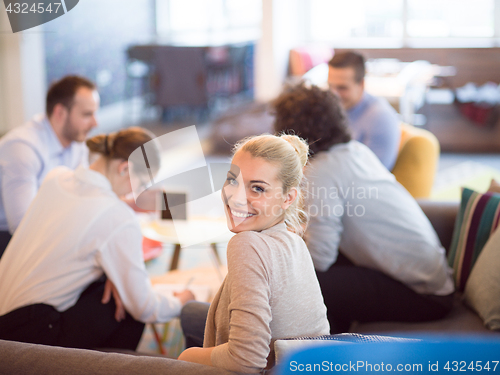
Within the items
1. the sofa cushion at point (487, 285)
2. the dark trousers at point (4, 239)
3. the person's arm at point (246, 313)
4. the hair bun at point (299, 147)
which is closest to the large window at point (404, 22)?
the sofa cushion at point (487, 285)

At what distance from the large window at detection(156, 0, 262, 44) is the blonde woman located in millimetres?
8543

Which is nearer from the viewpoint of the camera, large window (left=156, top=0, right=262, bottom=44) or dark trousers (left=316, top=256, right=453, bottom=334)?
dark trousers (left=316, top=256, right=453, bottom=334)

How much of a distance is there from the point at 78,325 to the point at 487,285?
1260 mm

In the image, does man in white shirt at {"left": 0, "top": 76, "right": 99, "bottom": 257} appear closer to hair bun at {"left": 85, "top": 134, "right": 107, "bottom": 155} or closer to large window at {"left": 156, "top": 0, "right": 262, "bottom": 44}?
hair bun at {"left": 85, "top": 134, "right": 107, "bottom": 155}

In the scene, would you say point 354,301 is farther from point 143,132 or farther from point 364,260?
point 143,132

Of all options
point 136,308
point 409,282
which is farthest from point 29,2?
point 409,282

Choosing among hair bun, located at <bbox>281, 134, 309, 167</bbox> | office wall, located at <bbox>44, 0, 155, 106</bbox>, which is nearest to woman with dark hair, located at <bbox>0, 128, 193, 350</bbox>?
hair bun, located at <bbox>281, 134, 309, 167</bbox>

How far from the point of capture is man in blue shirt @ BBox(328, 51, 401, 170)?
258 cm

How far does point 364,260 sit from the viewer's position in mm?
1775

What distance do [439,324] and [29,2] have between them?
5.62 feet

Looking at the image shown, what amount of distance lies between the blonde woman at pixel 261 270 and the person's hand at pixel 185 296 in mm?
598

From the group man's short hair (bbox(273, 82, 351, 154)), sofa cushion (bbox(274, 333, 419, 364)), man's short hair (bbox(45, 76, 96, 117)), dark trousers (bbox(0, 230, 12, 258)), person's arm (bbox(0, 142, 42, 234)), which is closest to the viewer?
sofa cushion (bbox(274, 333, 419, 364))

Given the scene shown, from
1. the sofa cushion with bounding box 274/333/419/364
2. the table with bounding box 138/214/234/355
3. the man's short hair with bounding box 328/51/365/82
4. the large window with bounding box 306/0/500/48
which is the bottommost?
the table with bounding box 138/214/234/355

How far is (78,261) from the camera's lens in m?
1.50
